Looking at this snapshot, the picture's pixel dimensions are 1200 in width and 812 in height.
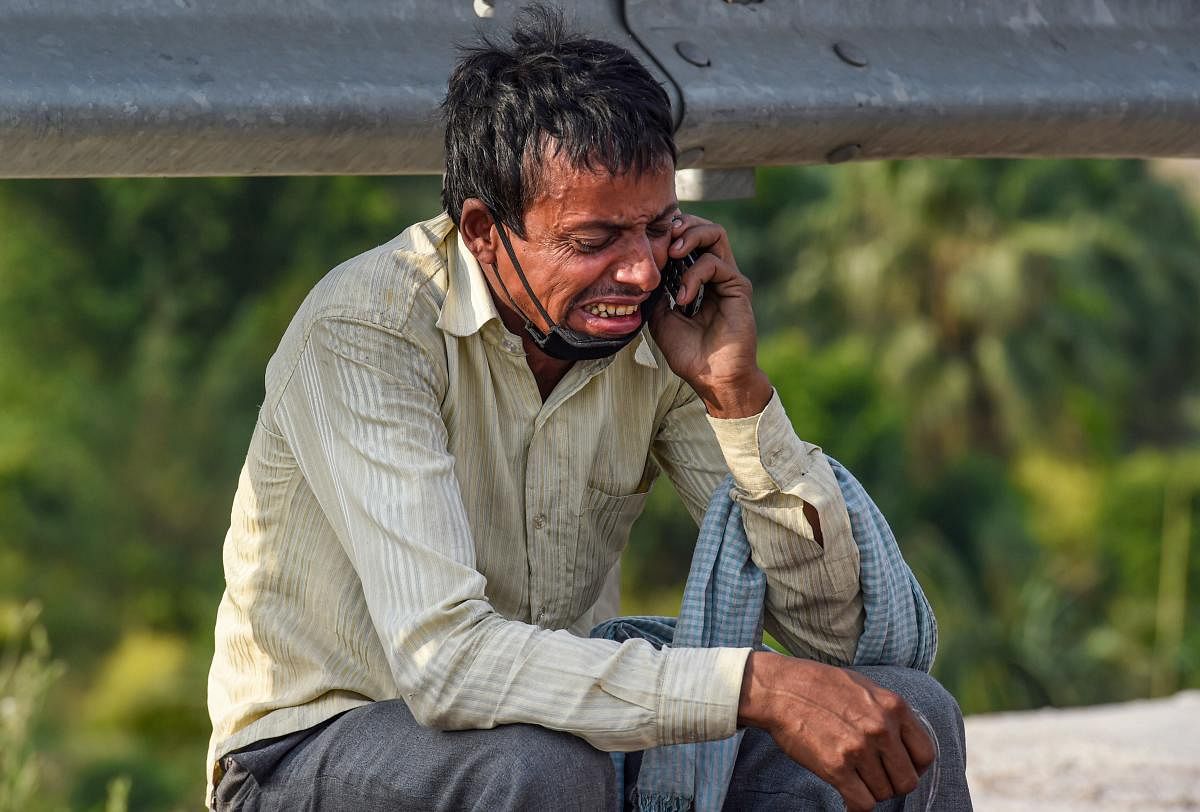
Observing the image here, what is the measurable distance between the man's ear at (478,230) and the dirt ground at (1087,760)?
198 centimetres

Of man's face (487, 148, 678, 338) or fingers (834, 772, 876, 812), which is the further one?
man's face (487, 148, 678, 338)

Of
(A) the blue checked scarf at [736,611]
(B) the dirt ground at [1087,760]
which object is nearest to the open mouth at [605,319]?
(A) the blue checked scarf at [736,611]

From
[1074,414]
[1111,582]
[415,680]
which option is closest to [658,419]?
[415,680]

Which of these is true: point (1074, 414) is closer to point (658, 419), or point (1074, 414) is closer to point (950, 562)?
point (950, 562)

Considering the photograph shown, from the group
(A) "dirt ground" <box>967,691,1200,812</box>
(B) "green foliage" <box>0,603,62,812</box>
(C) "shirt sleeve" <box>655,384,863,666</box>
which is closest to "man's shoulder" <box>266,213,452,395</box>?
(C) "shirt sleeve" <box>655,384,863,666</box>

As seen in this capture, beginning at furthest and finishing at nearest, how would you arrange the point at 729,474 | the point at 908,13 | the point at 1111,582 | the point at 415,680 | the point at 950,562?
1. the point at 1111,582
2. the point at 950,562
3. the point at 908,13
4. the point at 729,474
5. the point at 415,680

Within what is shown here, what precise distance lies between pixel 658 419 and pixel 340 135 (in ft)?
2.11

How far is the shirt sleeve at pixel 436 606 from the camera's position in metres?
2.08

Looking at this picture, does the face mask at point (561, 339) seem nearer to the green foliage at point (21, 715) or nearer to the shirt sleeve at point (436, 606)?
the shirt sleeve at point (436, 606)

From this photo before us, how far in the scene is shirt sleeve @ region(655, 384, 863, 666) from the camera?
2385mm

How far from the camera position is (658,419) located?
262 centimetres

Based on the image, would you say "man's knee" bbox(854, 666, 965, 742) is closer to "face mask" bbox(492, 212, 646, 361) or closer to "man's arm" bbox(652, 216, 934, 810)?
"man's arm" bbox(652, 216, 934, 810)

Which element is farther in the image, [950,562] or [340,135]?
[950,562]

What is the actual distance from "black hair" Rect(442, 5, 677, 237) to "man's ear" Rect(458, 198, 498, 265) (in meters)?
0.02
